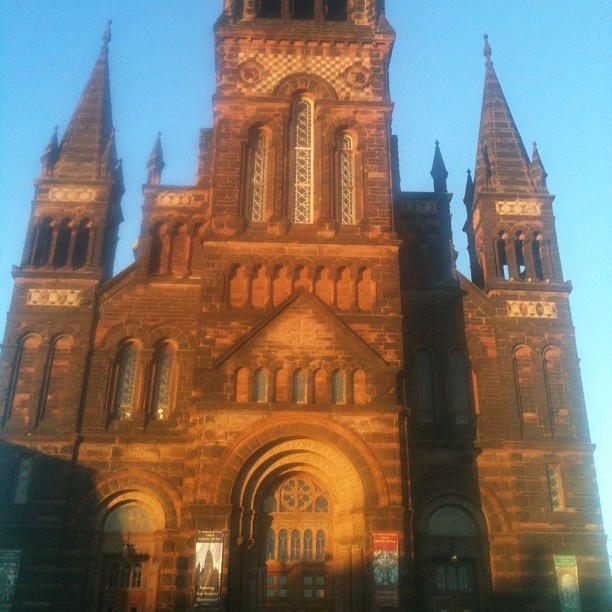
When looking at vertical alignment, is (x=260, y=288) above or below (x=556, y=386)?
above

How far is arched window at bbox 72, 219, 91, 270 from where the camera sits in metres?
28.5

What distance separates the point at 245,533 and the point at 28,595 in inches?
266

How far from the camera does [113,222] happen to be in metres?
30.0

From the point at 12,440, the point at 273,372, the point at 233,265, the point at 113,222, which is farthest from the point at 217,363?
the point at 113,222

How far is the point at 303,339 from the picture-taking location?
80.1 feet

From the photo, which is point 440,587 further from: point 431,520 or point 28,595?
point 28,595

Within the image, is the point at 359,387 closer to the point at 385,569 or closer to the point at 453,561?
A: the point at 385,569

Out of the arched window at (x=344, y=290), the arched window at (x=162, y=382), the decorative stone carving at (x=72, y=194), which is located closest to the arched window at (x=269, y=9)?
the decorative stone carving at (x=72, y=194)

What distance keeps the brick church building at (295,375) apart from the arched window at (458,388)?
69 mm

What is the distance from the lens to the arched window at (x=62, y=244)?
2837 centimetres

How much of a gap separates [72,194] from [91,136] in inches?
123

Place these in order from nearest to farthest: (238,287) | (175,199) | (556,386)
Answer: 1. (238,287)
2. (556,386)
3. (175,199)

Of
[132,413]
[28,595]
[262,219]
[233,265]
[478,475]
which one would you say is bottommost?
[28,595]

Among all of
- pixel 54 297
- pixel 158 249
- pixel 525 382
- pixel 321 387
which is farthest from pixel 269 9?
pixel 525 382
